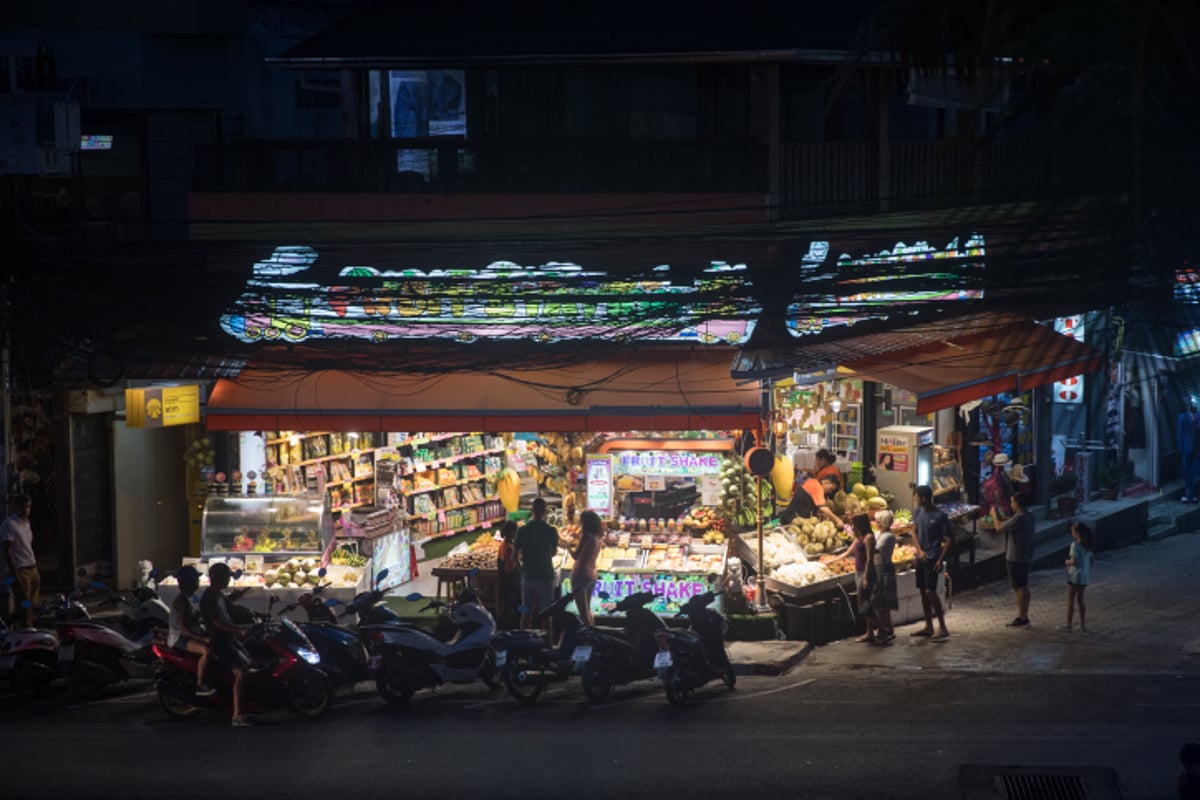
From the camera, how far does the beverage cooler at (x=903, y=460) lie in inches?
788

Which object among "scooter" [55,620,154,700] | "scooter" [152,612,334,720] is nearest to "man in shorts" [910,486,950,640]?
"scooter" [152,612,334,720]

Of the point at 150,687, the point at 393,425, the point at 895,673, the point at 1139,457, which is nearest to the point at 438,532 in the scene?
the point at 393,425

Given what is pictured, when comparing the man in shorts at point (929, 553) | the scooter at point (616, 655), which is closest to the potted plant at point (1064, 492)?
the man in shorts at point (929, 553)

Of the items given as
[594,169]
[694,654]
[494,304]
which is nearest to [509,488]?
[594,169]

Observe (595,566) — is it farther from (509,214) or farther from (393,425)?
(509,214)

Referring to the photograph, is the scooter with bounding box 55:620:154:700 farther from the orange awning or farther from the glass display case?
the orange awning

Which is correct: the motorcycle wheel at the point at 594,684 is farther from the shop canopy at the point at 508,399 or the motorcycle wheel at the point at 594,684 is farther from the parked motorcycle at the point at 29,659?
the parked motorcycle at the point at 29,659

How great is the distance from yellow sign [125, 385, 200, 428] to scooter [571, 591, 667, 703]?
6.70m

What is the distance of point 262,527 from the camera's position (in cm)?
1762

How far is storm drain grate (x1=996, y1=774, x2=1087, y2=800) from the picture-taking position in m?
11.0

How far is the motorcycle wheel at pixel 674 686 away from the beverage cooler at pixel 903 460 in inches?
273

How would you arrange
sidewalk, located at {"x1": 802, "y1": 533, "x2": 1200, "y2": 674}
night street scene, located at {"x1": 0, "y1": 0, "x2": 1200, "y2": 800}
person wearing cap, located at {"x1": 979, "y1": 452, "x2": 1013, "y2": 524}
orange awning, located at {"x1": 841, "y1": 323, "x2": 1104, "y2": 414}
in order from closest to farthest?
1. night street scene, located at {"x1": 0, "y1": 0, "x2": 1200, "y2": 800}
2. sidewalk, located at {"x1": 802, "y1": 533, "x2": 1200, "y2": 674}
3. orange awning, located at {"x1": 841, "y1": 323, "x2": 1104, "y2": 414}
4. person wearing cap, located at {"x1": 979, "y1": 452, "x2": 1013, "y2": 524}

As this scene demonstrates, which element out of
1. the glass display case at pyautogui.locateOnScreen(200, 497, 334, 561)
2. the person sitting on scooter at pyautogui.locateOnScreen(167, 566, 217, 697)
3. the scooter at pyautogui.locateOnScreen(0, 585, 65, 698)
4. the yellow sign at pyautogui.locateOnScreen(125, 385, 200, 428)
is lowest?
the scooter at pyautogui.locateOnScreen(0, 585, 65, 698)

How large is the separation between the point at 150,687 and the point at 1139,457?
59.8 feet
